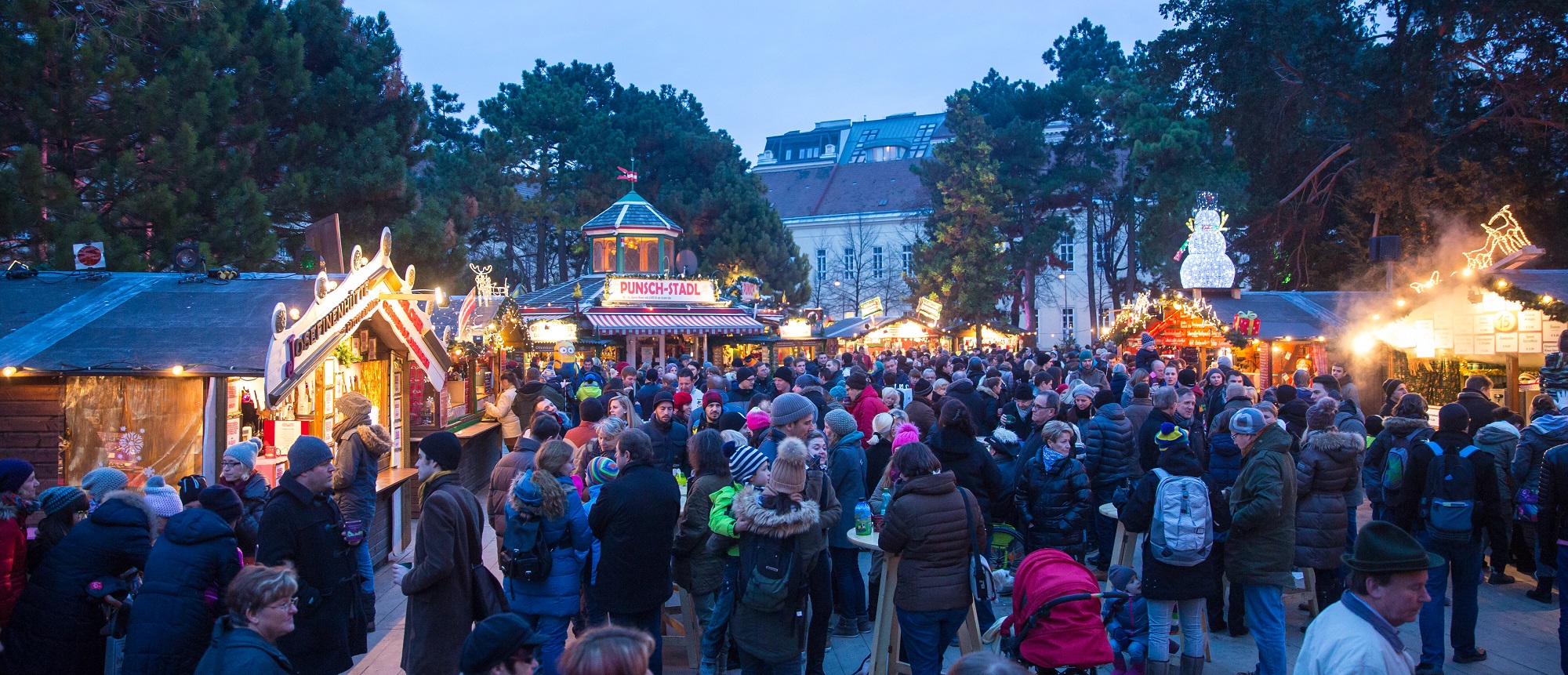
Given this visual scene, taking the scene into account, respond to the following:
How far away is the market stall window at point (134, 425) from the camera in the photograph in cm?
735

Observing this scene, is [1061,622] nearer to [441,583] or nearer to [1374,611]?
[1374,611]

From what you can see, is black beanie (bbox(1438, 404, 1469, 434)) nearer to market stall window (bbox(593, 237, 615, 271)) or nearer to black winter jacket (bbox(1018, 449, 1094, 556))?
black winter jacket (bbox(1018, 449, 1094, 556))

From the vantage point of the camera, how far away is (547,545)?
4.99 metres

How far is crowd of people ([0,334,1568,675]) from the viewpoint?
13.7 feet

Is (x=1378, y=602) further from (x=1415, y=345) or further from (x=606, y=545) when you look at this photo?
(x=1415, y=345)

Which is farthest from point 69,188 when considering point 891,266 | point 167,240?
point 891,266

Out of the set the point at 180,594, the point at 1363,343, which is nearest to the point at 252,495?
the point at 180,594

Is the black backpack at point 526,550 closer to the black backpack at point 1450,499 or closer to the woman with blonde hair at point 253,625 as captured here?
the woman with blonde hair at point 253,625

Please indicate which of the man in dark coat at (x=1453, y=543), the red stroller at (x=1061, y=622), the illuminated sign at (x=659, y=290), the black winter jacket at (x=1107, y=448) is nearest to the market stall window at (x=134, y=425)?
the red stroller at (x=1061, y=622)

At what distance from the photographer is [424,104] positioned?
20.7m

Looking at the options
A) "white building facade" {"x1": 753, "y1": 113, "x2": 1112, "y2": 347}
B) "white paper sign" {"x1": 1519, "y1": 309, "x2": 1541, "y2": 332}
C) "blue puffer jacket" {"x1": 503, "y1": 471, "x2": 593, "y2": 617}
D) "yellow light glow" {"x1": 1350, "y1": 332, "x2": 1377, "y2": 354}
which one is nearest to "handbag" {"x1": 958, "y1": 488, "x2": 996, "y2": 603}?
"blue puffer jacket" {"x1": 503, "y1": 471, "x2": 593, "y2": 617}

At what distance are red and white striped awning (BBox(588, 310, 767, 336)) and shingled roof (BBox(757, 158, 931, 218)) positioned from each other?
25140 mm

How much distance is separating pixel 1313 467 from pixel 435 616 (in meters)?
5.07

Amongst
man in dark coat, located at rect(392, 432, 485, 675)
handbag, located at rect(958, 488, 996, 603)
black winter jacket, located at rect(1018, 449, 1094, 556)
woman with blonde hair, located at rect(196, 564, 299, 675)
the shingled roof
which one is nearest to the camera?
woman with blonde hair, located at rect(196, 564, 299, 675)
